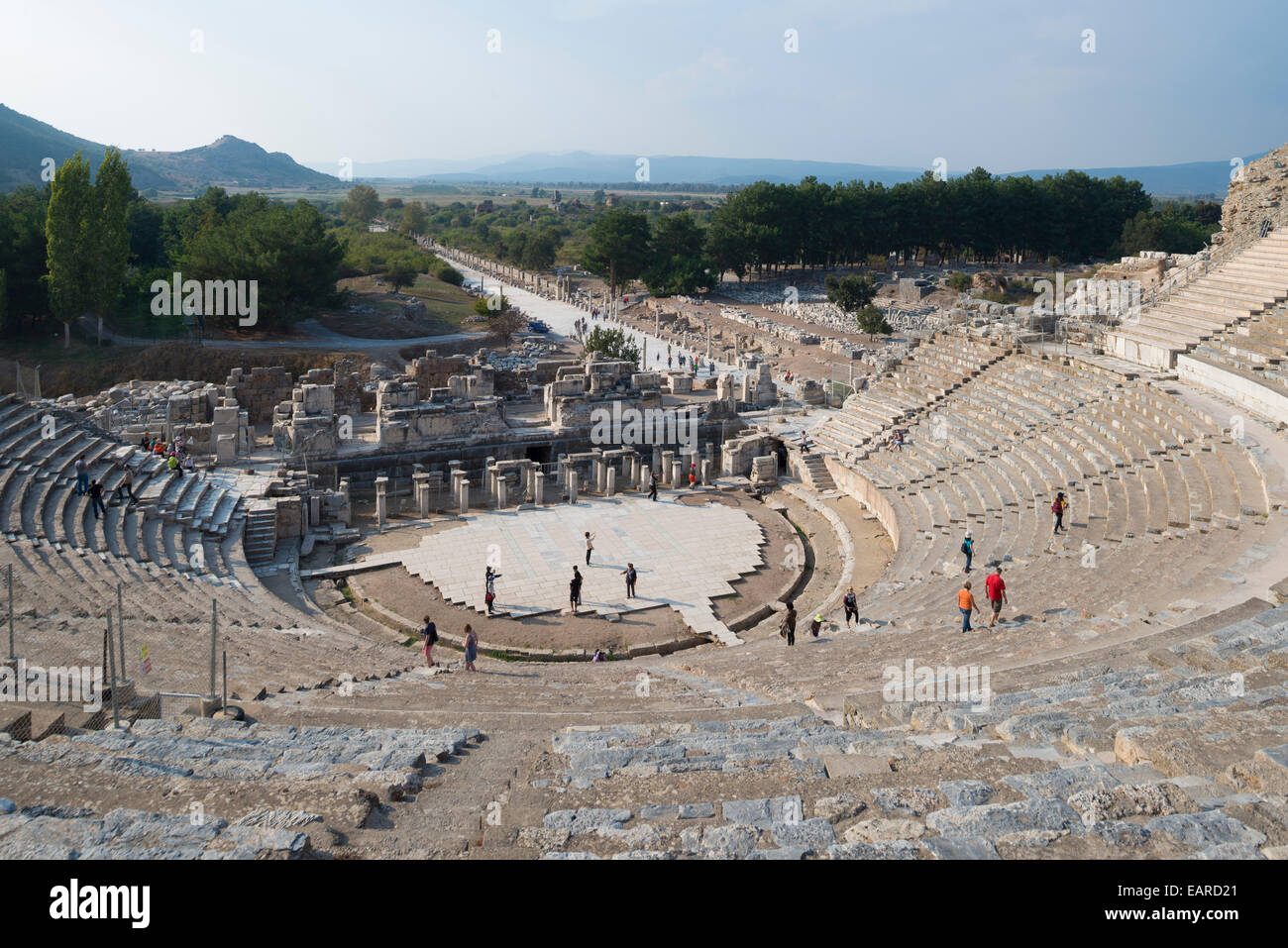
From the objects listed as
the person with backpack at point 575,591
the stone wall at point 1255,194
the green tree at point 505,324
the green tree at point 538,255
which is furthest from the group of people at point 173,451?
the green tree at point 538,255

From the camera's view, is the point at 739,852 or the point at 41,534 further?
the point at 41,534

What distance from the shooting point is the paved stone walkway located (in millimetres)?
21188

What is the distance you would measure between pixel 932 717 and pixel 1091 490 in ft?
42.4

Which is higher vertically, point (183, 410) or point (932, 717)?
point (183, 410)

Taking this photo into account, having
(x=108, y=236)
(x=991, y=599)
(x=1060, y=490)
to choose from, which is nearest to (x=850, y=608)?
(x=991, y=599)

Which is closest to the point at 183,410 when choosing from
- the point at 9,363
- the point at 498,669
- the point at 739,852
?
the point at 9,363

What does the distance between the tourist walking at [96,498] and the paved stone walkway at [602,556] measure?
6665 millimetres

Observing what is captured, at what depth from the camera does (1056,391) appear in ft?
88.9

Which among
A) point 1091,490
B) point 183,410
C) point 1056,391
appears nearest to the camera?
point 1091,490

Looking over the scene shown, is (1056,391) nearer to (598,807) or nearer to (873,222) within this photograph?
(598,807)

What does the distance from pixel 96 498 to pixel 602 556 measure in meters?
11.4

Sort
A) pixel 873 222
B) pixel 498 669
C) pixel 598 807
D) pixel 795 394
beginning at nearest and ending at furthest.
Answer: pixel 598 807 → pixel 498 669 → pixel 795 394 → pixel 873 222

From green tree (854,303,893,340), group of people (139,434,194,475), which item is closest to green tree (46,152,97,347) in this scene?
group of people (139,434,194,475)

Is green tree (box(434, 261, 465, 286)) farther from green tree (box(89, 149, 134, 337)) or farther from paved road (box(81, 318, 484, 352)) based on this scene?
green tree (box(89, 149, 134, 337))
